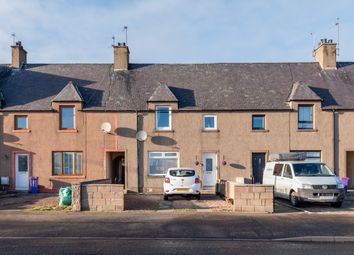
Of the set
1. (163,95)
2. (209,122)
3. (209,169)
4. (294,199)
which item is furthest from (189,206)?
(163,95)

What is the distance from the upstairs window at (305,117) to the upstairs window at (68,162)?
1318 cm

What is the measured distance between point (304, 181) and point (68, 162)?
14.3 metres

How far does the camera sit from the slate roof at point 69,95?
26.0 m

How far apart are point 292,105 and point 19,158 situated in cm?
1633

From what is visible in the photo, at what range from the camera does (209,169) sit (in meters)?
26.3

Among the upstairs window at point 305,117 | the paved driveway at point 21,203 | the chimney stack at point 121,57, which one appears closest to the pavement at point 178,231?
the paved driveway at point 21,203

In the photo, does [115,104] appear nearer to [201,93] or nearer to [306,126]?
[201,93]

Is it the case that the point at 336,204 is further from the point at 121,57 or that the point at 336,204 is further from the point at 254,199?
the point at 121,57

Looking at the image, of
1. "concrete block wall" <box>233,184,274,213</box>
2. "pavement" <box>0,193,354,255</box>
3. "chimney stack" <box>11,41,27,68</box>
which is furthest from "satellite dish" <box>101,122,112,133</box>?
"concrete block wall" <box>233,184,274,213</box>

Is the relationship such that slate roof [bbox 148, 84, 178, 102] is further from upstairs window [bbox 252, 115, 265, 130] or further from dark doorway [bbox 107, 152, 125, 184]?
upstairs window [bbox 252, 115, 265, 130]

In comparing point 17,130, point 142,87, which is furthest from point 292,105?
point 17,130

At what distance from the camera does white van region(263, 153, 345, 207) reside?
17297mm

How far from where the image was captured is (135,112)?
26.3 meters

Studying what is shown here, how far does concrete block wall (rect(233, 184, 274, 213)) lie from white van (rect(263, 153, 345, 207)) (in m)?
2.00
